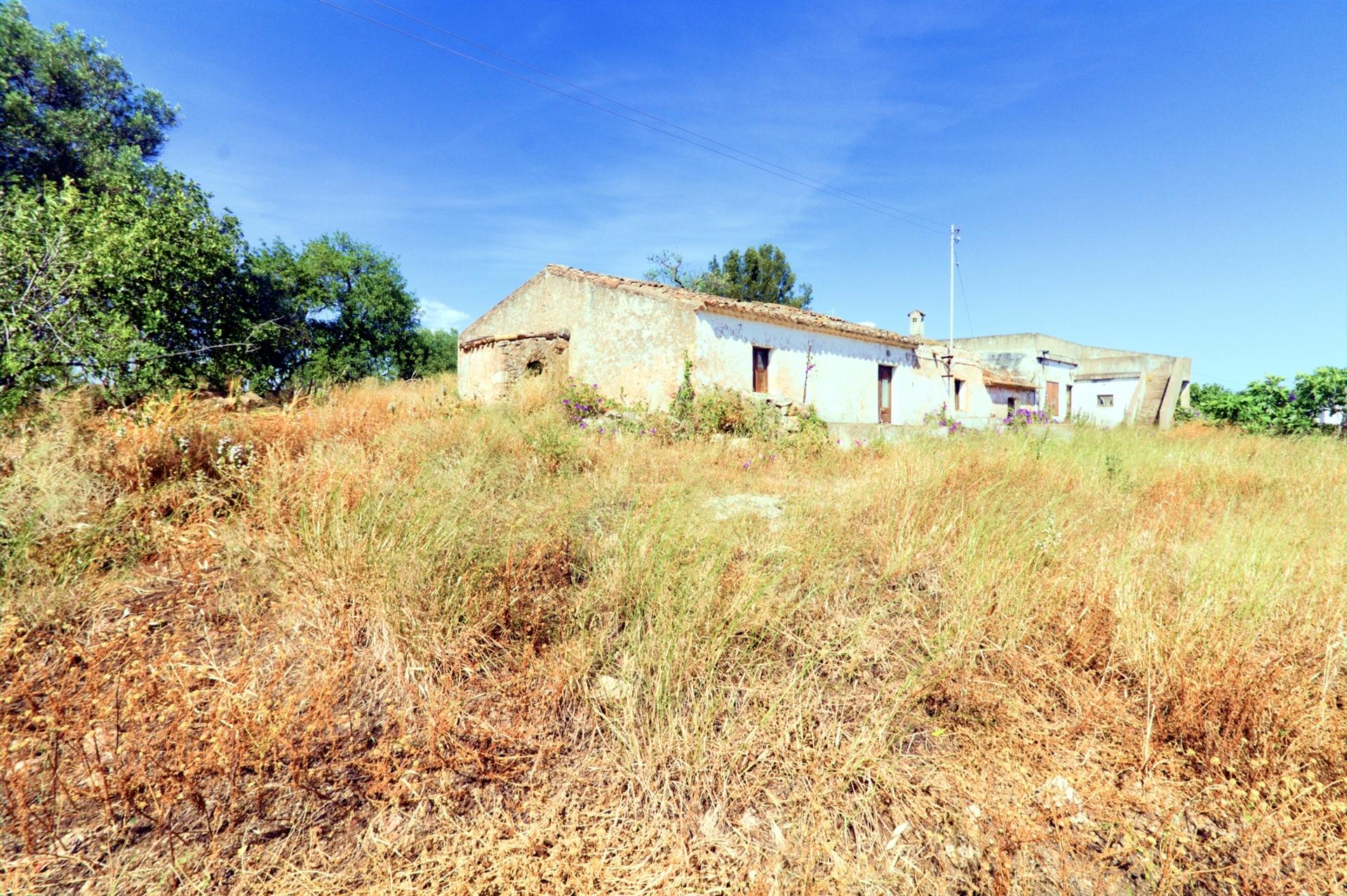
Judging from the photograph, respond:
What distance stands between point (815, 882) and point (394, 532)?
2510mm

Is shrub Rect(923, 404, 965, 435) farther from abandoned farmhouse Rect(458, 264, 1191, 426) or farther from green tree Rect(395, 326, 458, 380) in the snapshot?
green tree Rect(395, 326, 458, 380)

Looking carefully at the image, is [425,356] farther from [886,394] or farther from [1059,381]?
[1059,381]

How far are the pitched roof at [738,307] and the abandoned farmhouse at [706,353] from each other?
4cm

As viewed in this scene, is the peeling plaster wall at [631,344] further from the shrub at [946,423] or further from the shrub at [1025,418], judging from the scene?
the shrub at [1025,418]

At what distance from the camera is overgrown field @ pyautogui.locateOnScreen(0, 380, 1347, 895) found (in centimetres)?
172

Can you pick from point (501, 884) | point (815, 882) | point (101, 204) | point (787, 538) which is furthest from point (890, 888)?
point (101, 204)

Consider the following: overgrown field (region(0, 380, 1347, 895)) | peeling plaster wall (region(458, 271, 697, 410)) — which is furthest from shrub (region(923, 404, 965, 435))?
peeling plaster wall (region(458, 271, 697, 410))

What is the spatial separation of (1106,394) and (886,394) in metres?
14.8

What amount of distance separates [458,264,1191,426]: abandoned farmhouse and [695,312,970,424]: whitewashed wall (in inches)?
1.1

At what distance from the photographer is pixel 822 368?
43.0 feet

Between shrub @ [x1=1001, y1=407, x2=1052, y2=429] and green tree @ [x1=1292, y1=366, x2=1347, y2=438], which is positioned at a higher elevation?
green tree @ [x1=1292, y1=366, x2=1347, y2=438]

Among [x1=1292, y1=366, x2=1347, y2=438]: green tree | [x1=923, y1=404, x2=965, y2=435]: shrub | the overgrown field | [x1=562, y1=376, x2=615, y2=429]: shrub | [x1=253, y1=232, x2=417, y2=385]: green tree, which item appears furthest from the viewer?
[x1=253, y1=232, x2=417, y2=385]: green tree

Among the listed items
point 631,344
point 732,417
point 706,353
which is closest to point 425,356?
point 631,344

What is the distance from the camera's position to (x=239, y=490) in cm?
355
